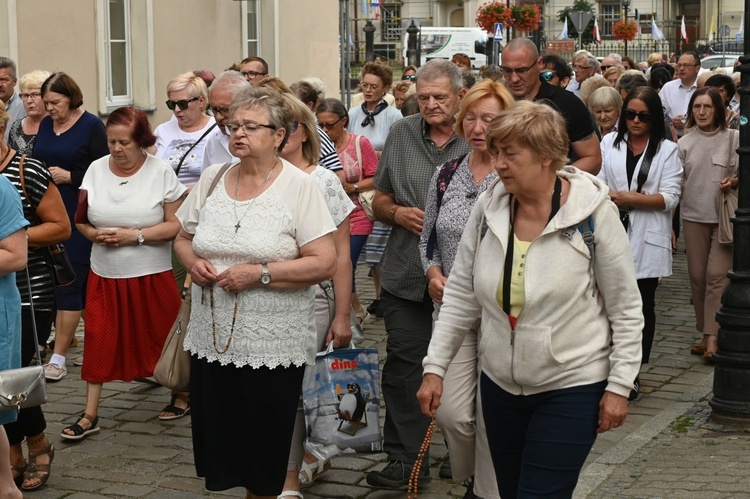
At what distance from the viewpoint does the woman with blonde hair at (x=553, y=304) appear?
4.16 metres

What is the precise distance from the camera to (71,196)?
898 cm

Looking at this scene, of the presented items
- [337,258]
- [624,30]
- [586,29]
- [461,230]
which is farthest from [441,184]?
[586,29]

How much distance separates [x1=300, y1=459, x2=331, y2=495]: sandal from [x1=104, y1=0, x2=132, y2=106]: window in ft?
34.7

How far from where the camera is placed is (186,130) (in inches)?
332

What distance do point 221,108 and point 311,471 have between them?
7.71 ft

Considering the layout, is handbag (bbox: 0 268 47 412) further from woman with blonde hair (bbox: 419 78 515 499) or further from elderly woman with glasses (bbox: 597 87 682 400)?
elderly woman with glasses (bbox: 597 87 682 400)

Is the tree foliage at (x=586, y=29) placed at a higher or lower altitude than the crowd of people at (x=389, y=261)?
higher

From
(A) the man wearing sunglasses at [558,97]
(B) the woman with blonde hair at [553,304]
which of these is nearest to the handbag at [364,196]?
(A) the man wearing sunglasses at [558,97]

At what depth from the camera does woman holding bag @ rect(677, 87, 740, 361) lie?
30.3ft

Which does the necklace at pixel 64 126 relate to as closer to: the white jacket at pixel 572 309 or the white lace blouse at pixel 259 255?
the white lace blouse at pixel 259 255

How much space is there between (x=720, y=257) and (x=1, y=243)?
5819 mm

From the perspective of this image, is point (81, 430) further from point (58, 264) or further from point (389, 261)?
point (389, 261)

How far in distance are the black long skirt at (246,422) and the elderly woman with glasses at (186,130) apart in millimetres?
3002

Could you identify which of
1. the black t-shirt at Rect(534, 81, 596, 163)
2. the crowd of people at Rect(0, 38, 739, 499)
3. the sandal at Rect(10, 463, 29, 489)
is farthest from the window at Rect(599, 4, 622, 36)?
the sandal at Rect(10, 463, 29, 489)
